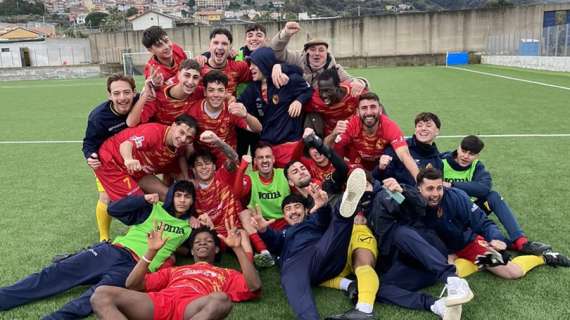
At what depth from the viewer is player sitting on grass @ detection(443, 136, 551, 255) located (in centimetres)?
386

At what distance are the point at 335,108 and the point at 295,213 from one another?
124 cm

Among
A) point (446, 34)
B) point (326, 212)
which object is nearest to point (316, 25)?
point (446, 34)

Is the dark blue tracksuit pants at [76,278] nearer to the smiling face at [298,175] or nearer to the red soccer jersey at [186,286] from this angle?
the red soccer jersey at [186,286]

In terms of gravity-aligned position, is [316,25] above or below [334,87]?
above

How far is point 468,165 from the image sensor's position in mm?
4387

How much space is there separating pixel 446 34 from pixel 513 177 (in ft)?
110

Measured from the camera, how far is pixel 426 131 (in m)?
4.29

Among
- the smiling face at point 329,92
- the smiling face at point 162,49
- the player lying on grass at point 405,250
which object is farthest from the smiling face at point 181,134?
the player lying on grass at point 405,250

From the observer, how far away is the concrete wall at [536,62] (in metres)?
19.2

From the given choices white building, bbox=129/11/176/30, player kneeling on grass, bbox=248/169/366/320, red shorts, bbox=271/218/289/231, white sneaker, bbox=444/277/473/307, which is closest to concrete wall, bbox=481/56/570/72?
red shorts, bbox=271/218/289/231

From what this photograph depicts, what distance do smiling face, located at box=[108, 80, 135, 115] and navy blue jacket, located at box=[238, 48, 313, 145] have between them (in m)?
1.16

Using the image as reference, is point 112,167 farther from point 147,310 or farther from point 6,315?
point 147,310

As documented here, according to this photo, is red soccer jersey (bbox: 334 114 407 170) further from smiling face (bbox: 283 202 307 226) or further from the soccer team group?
smiling face (bbox: 283 202 307 226)

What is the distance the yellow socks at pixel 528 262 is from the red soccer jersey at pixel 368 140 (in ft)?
4.34
